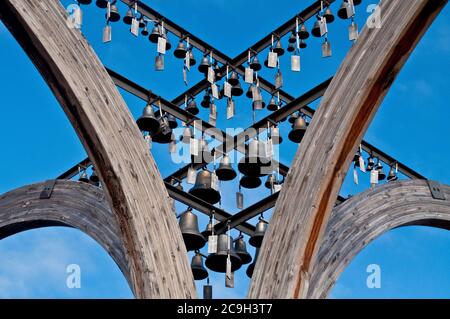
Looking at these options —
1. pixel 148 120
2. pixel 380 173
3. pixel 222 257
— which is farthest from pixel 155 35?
pixel 380 173

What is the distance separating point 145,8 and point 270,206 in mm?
2748

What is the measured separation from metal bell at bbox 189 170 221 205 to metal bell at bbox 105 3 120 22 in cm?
217

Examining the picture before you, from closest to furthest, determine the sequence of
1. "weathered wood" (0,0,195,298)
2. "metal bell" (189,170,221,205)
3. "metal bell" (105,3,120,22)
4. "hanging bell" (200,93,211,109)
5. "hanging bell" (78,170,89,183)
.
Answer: "weathered wood" (0,0,195,298) → "metal bell" (189,170,221,205) → "metal bell" (105,3,120,22) → "hanging bell" (78,170,89,183) → "hanging bell" (200,93,211,109)

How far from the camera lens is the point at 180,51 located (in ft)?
31.0

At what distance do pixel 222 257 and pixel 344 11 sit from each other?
3.10 m

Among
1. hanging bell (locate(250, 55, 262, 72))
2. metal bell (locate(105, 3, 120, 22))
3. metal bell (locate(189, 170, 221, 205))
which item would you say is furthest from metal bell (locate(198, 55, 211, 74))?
metal bell (locate(189, 170, 221, 205))

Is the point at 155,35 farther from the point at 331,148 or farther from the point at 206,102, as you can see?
the point at 331,148

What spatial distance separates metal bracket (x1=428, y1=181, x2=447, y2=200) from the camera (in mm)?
7668

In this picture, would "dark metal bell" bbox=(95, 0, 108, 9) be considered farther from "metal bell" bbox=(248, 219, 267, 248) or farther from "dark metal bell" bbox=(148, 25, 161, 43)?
"metal bell" bbox=(248, 219, 267, 248)

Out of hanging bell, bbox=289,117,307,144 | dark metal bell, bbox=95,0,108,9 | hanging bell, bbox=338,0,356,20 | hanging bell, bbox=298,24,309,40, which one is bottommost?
hanging bell, bbox=289,117,307,144

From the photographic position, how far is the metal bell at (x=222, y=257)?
802cm

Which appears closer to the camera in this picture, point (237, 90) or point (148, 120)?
point (148, 120)

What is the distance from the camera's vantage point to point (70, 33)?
553cm
